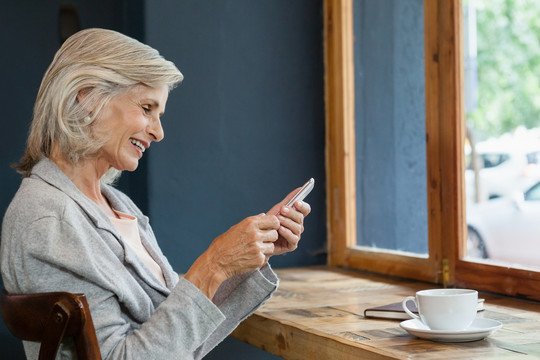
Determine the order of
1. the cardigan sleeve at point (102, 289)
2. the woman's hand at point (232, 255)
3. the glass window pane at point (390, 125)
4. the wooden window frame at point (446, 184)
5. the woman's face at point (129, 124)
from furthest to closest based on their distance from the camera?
the glass window pane at point (390, 125)
the wooden window frame at point (446, 184)
the woman's face at point (129, 124)
the woman's hand at point (232, 255)
the cardigan sleeve at point (102, 289)

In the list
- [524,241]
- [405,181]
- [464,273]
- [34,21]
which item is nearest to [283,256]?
[405,181]

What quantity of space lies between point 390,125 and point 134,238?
1.14 meters

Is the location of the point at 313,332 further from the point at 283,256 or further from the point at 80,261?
the point at 283,256

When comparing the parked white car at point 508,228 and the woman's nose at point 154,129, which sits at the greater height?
the woman's nose at point 154,129

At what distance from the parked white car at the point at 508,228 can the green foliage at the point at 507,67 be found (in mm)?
198

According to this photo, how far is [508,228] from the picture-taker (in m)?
1.96

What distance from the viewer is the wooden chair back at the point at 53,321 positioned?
3.86ft

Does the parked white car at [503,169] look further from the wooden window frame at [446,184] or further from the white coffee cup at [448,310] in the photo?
the white coffee cup at [448,310]

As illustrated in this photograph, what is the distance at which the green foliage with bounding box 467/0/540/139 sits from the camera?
184cm

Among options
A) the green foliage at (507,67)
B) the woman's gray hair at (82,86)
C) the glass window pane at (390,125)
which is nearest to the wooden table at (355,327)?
the glass window pane at (390,125)

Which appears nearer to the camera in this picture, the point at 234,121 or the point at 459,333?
the point at 459,333

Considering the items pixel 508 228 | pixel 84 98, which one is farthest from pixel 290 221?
pixel 508 228

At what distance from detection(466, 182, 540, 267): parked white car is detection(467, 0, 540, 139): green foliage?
20 cm

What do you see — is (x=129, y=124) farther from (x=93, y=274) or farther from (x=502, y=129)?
(x=502, y=129)
